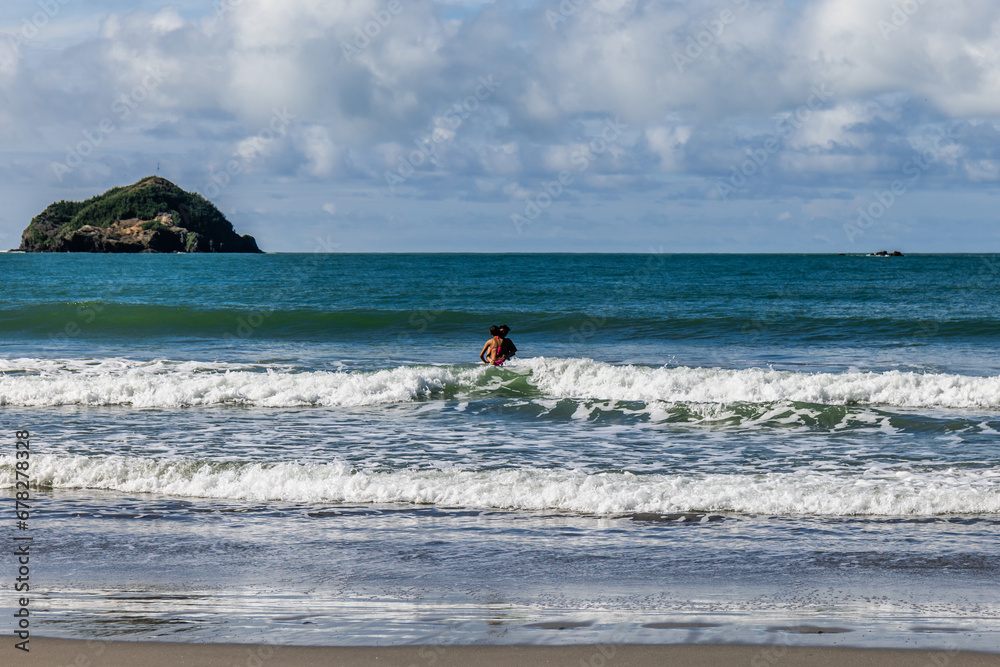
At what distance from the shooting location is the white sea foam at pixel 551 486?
9.12 meters

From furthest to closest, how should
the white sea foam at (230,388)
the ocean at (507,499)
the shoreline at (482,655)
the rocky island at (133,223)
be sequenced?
the rocky island at (133,223)
the white sea foam at (230,388)
the ocean at (507,499)
the shoreline at (482,655)

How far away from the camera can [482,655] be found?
5371mm

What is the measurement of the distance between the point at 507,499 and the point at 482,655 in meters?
4.09

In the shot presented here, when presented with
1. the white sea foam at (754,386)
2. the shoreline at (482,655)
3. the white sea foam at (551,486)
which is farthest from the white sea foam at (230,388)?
the shoreline at (482,655)

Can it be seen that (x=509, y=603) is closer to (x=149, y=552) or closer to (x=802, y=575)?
(x=802, y=575)

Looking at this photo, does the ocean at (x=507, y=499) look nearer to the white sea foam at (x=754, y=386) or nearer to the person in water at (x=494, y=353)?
the white sea foam at (x=754, y=386)

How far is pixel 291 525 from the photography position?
341 inches

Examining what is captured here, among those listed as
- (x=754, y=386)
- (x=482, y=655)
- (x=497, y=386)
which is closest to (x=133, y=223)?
(x=497, y=386)

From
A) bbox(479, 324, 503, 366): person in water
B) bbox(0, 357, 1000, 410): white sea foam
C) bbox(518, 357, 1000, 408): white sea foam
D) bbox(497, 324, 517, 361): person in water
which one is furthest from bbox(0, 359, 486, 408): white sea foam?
bbox(518, 357, 1000, 408): white sea foam

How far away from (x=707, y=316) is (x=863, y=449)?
929 inches

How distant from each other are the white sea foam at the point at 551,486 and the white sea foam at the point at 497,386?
5.42 metres

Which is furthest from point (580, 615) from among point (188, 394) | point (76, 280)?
point (76, 280)

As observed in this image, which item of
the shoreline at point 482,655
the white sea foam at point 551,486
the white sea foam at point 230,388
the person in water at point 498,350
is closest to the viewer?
the shoreline at point 482,655

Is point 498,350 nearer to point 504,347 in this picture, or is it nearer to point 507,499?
point 504,347
